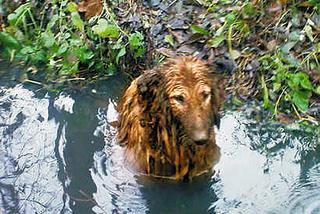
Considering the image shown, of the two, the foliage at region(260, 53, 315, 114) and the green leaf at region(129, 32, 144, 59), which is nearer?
the foliage at region(260, 53, 315, 114)

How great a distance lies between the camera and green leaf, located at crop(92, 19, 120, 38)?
7539 millimetres

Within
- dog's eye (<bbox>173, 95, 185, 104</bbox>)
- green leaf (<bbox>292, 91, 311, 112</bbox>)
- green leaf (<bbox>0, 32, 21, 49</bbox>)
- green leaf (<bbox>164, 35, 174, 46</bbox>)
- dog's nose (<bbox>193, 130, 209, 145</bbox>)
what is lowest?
green leaf (<bbox>292, 91, 311, 112</bbox>)

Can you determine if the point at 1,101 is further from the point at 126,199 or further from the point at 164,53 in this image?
the point at 126,199

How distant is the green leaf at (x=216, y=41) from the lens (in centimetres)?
745

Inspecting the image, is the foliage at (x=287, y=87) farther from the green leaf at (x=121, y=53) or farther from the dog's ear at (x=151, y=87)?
the dog's ear at (x=151, y=87)

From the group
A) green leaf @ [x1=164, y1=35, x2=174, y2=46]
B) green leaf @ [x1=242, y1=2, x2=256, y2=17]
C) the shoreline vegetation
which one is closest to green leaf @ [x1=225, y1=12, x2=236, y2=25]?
the shoreline vegetation

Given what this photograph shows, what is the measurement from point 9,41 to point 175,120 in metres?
3.38

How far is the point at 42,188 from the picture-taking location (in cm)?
595

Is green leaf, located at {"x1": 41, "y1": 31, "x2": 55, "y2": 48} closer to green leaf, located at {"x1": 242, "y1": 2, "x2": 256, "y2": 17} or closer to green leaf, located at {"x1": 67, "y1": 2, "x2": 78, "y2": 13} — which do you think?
green leaf, located at {"x1": 67, "y1": 2, "x2": 78, "y2": 13}

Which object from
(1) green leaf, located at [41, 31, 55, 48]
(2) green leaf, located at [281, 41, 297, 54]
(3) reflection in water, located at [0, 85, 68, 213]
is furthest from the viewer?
(1) green leaf, located at [41, 31, 55, 48]

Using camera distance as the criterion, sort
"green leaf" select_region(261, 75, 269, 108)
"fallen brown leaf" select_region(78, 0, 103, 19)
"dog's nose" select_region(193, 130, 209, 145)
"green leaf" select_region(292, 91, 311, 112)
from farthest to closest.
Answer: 1. "fallen brown leaf" select_region(78, 0, 103, 19)
2. "green leaf" select_region(261, 75, 269, 108)
3. "green leaf" select_region(292, 91, 311, 112)
4. "dog's nose" select_region(193, 130, 209, 145)

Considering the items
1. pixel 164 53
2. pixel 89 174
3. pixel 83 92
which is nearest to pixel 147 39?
pixel 164 53

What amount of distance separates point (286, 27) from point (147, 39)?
1398mm

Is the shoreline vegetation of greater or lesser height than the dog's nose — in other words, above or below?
below
